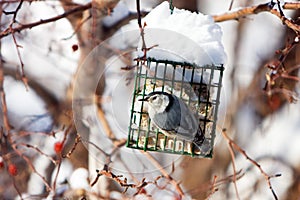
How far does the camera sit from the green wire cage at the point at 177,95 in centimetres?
188

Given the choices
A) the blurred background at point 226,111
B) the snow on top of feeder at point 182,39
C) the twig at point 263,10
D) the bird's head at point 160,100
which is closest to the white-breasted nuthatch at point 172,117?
the bird's head at point 160,100

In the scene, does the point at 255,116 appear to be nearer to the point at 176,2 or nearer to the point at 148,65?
the point at 176,2

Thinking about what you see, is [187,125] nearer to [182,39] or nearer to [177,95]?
[177,95]

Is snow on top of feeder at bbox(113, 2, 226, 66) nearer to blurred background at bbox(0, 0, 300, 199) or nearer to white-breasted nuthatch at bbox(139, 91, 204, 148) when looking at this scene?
white-breasted nuthatch at bbox(139, 91, 204, 148)

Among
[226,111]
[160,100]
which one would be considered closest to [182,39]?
[160,100]

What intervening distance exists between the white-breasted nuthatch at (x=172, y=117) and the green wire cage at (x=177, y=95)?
0.08m

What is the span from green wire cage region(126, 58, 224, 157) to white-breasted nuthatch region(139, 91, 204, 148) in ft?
0.27

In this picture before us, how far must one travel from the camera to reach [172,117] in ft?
5.77

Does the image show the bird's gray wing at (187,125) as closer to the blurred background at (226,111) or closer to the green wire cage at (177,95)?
the green wire cage at (177,95)

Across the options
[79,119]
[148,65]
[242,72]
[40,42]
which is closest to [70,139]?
[40,42]

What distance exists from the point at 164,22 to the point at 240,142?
9.78ft

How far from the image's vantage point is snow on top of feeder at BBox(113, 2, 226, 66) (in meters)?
1.79

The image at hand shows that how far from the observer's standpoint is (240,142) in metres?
4.61

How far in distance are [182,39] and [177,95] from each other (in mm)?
238
